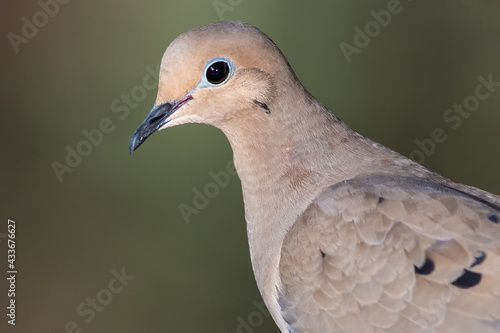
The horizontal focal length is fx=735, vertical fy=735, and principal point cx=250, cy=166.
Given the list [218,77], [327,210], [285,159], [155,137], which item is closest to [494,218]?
[327,210]

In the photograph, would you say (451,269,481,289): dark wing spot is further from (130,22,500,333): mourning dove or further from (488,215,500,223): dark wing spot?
(488,215,500,223): dark wing spot

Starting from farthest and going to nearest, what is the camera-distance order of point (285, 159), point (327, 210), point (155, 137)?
1. point (155, 137)
2. point (285, 159)
3. point (327, 210)

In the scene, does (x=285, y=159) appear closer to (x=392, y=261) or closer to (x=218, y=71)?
(x=218, y=71)

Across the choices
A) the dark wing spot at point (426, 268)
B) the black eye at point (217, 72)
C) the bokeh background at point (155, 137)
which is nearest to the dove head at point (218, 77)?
the black eye at point (217, 72)

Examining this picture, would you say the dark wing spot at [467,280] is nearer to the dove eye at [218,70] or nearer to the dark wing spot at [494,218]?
the dark wing spot at [494,218]

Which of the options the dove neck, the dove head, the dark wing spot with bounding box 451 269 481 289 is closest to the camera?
the dark wing spot with bounding box 451 269 481 289

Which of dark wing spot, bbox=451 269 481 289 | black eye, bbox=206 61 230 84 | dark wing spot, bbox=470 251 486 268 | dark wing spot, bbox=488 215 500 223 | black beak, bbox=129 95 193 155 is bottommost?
black beak, bbox=129 95 193 155

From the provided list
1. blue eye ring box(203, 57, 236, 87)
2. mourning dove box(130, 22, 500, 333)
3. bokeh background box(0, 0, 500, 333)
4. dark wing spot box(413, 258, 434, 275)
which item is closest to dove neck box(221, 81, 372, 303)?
mourning dove box(130, 22, 500, 333)

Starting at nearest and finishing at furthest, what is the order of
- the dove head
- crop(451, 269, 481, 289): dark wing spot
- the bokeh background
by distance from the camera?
crop(451, 269, 481, 289): dark wing spot, the dove head, the bokeh background
